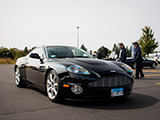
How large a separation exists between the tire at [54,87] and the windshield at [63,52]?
0.75 meters

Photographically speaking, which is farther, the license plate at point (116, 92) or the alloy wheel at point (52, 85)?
the alloy wheel at point (52, 85)

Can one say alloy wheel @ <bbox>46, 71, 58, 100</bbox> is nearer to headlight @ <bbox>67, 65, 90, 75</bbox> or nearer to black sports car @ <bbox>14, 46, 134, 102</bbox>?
black sports car @ <bbox>14, 46, 134, 102</bbox>

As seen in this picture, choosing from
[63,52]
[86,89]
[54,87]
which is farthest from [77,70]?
[63,52]

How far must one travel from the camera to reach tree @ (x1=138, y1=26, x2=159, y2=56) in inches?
1591

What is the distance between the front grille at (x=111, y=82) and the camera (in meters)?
3.82

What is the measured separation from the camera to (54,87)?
169 inches

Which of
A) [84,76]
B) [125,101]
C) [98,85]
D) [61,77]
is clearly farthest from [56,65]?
[125,101]

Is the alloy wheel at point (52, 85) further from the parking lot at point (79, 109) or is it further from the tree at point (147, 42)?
the tree at point (147, 42)

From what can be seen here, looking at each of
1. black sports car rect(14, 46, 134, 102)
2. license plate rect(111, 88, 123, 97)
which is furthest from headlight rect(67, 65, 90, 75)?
license plate rect(111, 88, 123, 97)

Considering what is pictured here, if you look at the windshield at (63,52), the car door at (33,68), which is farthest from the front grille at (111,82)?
the car door at (33,68)

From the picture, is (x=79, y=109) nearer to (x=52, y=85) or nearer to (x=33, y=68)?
(x=52, y=85)

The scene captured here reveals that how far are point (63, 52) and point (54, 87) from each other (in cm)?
125

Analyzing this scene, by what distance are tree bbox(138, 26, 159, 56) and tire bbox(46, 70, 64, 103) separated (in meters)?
38.6

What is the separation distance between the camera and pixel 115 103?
423 centimetres
